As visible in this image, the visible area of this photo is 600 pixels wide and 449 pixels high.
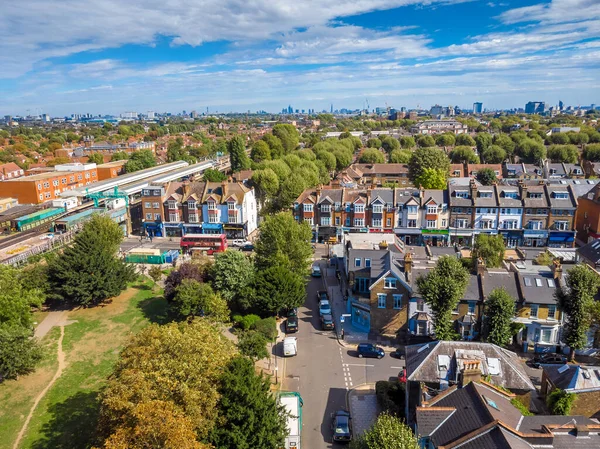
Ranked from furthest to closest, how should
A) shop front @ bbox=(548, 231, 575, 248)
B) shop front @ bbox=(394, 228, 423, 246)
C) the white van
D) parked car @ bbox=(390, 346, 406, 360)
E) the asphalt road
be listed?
shop front @ bbox=(394, 228, 423, 246)
shop front @ bbox=(548, 231, 575, 248)
the white van
parked car @ bbox=(390, 346, 406, 360)
the asphalt road

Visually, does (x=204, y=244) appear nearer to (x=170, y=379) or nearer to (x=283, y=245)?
(x=283, y=245)

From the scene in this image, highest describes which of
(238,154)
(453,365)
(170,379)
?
(238,154)

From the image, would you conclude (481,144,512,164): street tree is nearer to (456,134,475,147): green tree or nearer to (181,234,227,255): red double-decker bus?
(456,134,475,147): green tree

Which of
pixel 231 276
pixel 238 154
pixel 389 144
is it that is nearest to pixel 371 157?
pixel 389 144

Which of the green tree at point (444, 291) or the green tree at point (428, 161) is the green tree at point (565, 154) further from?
the green tree at point (444, 291)

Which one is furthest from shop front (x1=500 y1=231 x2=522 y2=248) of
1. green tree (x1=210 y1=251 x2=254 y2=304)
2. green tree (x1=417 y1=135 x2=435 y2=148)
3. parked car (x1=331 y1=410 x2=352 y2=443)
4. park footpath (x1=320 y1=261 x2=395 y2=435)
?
green tree (x1=417 y1=135 x2=435 y2=148)

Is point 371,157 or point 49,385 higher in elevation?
point 371,157

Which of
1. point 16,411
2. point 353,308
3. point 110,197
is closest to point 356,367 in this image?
point 353,308
